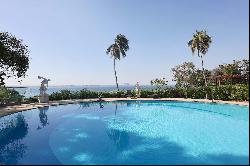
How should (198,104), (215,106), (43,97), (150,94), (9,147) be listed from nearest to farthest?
(9,147), (215,106), (198,104), (43,97), (150,94)

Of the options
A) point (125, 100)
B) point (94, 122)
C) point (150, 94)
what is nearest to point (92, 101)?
point (125, 100)

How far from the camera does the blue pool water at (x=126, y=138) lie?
10945mm

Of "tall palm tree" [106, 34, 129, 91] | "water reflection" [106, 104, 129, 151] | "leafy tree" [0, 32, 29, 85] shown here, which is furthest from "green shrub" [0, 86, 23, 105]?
"tall palm tree" [106, 34, 129, 91]

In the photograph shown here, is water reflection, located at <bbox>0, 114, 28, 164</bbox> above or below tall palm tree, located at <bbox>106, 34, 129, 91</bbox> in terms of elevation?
below

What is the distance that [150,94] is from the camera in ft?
118

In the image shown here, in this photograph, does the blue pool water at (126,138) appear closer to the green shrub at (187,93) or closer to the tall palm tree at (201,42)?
the green shrub at (187,93)

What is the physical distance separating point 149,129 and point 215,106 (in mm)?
10825

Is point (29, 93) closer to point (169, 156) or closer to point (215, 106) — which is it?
point (215, 106)

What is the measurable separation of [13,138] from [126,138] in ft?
22.5

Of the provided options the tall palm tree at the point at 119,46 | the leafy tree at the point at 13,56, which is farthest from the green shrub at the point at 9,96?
the tall palm tree at the point at 119,46

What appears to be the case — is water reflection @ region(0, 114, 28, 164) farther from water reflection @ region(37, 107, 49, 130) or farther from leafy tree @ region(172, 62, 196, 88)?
→ leafy tree @ region(172, 62, 196, 88)

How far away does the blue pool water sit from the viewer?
1095 cm

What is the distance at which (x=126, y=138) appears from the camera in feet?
48.9

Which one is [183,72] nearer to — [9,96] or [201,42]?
[201,42]
